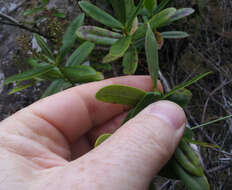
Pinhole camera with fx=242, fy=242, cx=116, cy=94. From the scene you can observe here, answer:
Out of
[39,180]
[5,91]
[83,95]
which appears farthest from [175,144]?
[5,91]

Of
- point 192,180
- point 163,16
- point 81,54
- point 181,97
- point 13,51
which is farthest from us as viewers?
point 13,51

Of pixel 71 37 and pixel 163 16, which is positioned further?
pixel 71 37

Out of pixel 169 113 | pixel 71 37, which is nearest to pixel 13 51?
pixel 71 37

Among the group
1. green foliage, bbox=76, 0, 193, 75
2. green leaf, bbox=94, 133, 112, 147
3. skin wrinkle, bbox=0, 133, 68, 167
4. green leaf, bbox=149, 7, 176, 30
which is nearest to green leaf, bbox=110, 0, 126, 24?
green foliage, bbox=76, 0, 193, 75

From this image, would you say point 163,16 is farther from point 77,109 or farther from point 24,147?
point 24,147

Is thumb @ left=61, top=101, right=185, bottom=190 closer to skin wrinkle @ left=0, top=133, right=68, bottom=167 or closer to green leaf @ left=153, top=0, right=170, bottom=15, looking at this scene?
skin wrinkle @ left=0, top=133, right=68, bottom=167

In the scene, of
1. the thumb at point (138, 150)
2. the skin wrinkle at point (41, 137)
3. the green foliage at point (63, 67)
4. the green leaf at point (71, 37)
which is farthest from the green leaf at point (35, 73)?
the thumb at point (138, 150)

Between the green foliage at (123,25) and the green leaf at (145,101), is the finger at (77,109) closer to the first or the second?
the green foliage at (123,25)
